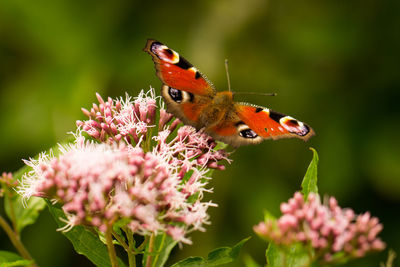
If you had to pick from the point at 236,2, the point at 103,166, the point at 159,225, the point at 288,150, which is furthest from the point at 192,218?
the point at 236,2

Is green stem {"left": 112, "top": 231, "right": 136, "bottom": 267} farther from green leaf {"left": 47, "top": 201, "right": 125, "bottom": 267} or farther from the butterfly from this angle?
the butterfly

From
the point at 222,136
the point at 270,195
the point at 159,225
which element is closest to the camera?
the point at 159,225

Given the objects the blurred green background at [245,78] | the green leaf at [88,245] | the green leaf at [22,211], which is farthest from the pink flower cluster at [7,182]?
the blurred green background at [245,78]

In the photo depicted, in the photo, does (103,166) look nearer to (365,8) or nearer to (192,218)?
(192,218)

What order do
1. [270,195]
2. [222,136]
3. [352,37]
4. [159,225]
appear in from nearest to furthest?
1. [159,225]
2. [222,136]
3. [270,195]
4. [352,37]

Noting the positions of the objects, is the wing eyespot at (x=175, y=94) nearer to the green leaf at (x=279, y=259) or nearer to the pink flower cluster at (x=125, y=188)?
the pink flower cluster at (x=125, y=188)

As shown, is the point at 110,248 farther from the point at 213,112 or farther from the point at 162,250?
the point at 213,112

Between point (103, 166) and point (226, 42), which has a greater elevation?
point (103, 166)

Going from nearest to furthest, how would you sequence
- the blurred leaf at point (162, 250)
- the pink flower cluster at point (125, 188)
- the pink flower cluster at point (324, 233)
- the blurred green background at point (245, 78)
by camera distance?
the pink flower cluster at point (324, 233) < the pink flower cluster at point (125, 188) < the blurred leaf at point (162, 250) < the blurred green background at point (245, 78)
